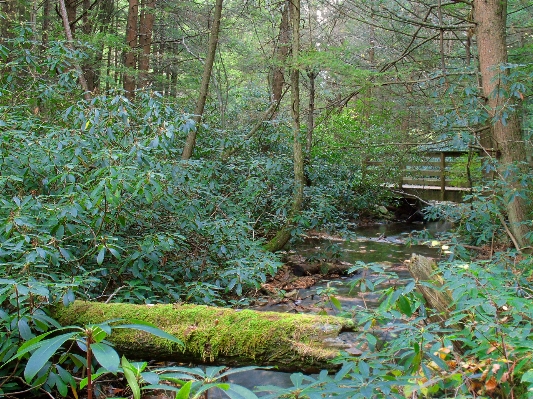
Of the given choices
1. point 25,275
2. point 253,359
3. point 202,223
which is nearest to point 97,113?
point 202,223

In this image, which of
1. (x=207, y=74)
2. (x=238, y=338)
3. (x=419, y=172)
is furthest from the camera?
(x=419, y=172)

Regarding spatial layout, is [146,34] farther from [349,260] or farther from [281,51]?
[349,260]

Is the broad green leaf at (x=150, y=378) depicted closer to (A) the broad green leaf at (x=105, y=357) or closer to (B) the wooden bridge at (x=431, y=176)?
(A) the broad green leaf at (x=105, y=357)

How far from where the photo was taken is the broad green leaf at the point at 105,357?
101 centimetres

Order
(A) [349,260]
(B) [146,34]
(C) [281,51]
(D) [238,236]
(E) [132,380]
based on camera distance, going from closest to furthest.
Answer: (E) [132,380], (D) [238,236], (A) [349,260], (C) [281,51], (B) [146,34]

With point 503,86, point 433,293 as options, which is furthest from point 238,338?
point 503,86

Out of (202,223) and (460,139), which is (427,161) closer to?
(460,139)

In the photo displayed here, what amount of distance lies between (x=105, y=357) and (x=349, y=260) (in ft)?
26.2

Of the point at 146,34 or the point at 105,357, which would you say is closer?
the point at 105,357

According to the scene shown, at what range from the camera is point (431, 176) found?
13.4 meters

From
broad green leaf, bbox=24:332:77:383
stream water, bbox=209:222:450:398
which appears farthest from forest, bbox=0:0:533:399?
stream water, bbox=209:222:450:398

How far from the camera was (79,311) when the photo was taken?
3.14 meters

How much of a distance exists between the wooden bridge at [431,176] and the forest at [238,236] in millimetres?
185

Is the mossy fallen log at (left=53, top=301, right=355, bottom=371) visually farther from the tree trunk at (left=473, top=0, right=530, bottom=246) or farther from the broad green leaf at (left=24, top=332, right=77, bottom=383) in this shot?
Answer: the tree trunk at (left=473, top=0, right=530, bottom=246)
